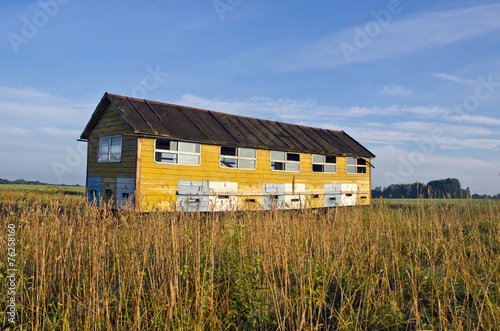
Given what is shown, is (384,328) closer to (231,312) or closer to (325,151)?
(231,312)

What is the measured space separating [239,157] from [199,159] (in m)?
1.84

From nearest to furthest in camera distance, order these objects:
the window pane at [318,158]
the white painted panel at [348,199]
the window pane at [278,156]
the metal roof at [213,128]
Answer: the metal roof at [213,128]
the window pane at [278,156]
the window pane at [318,158]
the white painted panel at [348,199]

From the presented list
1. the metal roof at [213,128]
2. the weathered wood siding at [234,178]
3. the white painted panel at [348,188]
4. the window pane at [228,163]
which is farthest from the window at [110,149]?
the white painted panel at [348,188]

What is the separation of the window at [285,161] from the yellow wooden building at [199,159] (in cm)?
4

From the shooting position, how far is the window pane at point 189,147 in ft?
38.6

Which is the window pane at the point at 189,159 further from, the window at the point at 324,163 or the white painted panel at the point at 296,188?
the window at the point at 324,163

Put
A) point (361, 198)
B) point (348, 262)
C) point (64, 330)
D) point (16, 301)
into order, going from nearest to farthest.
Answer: point (64, 330) → point (16, 301) → point (348, 262) → point (361, 198)

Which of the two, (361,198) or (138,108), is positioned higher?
(138,108)

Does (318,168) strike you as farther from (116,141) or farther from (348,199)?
(116,141)

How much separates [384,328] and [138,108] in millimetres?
10967

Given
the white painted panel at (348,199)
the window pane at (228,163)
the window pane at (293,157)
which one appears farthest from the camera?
the white painted panel at (348,199)

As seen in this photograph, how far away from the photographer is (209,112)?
14742 mm

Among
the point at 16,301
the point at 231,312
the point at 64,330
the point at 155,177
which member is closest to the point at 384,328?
the point at 231,312

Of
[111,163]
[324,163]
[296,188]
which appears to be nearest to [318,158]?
[324,163]
